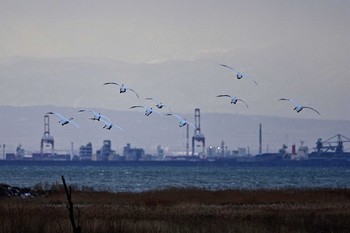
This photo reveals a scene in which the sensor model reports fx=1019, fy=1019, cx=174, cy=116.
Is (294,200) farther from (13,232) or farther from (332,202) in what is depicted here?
(13,232)

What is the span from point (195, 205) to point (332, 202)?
858 cm

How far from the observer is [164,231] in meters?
35.1

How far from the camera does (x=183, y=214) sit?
44.2m

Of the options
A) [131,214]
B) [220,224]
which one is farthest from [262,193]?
[220,224]

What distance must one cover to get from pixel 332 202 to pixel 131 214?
1768 cm

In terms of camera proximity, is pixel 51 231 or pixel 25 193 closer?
pixel 51 231

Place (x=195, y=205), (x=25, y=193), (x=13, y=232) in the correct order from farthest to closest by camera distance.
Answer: (x=25, y=193) < (x=195, y=205) < (x=13, y=232)

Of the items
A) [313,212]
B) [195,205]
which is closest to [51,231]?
[313,212]

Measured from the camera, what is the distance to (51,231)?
34.9 metres

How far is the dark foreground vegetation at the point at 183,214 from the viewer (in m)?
35.8

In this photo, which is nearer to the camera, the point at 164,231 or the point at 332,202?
the point at 164,231

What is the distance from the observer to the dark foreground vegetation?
35.8 m

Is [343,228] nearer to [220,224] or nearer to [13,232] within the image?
[220,224]

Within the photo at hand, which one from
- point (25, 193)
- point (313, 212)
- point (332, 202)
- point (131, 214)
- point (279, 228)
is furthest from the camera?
point (25, 193)
